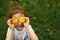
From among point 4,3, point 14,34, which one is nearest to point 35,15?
point 4,3

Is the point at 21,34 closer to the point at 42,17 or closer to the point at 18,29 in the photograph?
the point at 18,29

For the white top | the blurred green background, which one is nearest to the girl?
the white top

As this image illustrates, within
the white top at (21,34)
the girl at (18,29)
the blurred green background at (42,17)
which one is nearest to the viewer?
the girl at (18,29)

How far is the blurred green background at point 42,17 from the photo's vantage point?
374 cm

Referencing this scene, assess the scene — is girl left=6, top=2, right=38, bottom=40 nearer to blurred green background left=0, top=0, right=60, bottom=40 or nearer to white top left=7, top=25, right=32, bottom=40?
white top left=7, top=25, right=32, bottom=40

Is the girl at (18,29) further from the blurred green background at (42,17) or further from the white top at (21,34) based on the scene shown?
the blurred green background at (42,17)

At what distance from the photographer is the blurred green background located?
3738mm

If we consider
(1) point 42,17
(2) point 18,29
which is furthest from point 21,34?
(1) point 42,17

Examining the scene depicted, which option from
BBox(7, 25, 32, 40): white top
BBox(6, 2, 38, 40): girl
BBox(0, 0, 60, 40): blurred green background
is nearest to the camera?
BBox(6, 2, 38, 40): girl

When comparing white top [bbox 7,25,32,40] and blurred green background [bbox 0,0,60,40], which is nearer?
white top [bbox 7,25,32,40]

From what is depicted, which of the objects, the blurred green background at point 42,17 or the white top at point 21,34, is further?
the blurred green background at point 42,17

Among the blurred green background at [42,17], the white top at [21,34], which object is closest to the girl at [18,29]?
the white top at [21,34]

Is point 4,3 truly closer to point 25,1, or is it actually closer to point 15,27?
point 25,1

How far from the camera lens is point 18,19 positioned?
9.21ft
